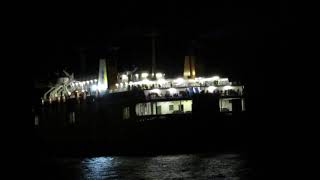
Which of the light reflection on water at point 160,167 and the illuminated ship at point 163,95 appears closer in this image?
the light reflection on water at point 160,167

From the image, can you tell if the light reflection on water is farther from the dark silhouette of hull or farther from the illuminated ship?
the illuminated ship

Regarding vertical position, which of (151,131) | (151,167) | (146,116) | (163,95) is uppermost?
(163,95)

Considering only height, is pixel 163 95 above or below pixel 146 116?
above

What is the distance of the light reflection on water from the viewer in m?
24.7

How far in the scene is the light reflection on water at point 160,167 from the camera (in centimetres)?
2473

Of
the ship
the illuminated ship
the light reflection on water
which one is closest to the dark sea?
the light reflection on water

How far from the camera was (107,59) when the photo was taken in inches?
1656

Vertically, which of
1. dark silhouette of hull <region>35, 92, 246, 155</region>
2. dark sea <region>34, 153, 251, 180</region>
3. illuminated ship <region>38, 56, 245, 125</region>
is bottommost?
dark sea <region>34, 153, 251, 180</region>

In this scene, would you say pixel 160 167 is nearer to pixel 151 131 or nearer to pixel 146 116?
pixel 151 131

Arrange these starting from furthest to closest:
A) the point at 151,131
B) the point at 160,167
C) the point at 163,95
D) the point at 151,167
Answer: the point at 163,95
the point at 151,131
the point at 151,167
the point at 160,167

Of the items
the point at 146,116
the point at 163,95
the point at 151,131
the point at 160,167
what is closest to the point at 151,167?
the point at 160,167

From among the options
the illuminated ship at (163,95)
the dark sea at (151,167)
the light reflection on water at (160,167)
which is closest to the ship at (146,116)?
the illuminated ship at (163,95)

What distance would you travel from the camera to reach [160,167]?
27062 millimetres

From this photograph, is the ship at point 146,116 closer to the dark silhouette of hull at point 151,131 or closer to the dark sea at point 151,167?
the dark silhouette of hull at point 151,131
